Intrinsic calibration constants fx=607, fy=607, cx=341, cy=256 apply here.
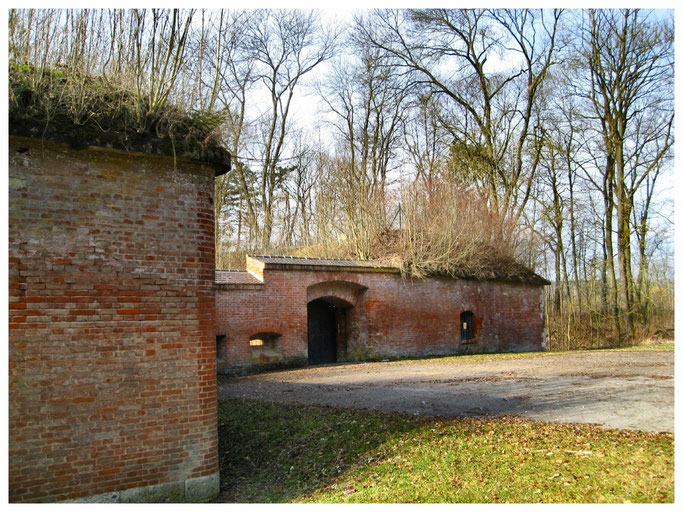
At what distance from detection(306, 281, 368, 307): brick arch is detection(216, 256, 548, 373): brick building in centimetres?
3

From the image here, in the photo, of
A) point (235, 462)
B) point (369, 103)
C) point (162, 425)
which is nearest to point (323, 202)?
point (369, 103)

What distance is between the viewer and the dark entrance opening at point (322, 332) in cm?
2072

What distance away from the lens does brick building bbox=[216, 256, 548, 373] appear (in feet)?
57.6

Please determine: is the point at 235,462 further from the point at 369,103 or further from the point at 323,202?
the point at 369,103

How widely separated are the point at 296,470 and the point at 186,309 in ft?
8.36

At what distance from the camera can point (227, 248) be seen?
963 inches

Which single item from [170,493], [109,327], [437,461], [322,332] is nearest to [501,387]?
[437,461]

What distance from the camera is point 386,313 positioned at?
67.1 ft

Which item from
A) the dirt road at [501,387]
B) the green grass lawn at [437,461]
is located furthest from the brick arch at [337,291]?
the green grass lawn at [437,461]

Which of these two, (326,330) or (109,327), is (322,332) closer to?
(326,330)

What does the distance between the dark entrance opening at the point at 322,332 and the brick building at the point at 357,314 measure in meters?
0.03

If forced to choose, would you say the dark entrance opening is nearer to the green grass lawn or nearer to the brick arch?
the brick arch

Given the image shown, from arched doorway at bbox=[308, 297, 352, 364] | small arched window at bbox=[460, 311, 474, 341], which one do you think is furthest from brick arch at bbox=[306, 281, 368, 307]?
small arched window at bbox=[460, 311, 474, 341]

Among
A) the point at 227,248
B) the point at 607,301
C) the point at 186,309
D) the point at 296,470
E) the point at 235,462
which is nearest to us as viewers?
the point at 186,309
